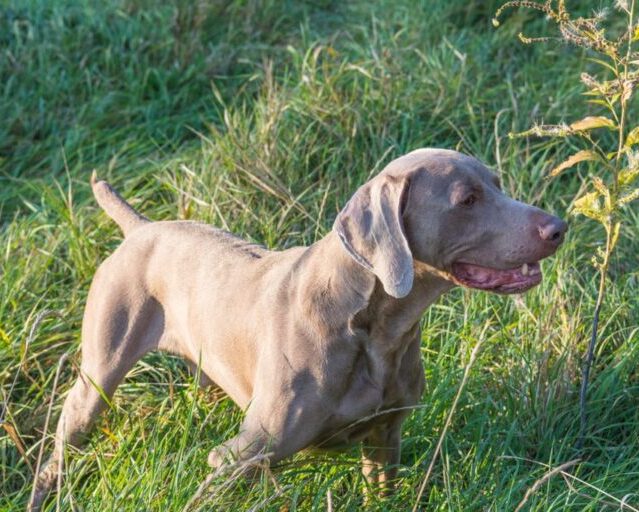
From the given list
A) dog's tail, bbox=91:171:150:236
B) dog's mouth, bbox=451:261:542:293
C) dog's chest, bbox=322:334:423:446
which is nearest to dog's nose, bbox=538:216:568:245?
dog's mouth, bbox=451:261:542:293

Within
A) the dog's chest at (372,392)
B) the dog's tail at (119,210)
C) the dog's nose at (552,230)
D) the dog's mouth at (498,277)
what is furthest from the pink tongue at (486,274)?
the dog's tail at (119,210)

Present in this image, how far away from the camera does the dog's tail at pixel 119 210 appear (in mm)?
4113

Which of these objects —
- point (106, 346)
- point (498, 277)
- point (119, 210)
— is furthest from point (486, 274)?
point (119, 210)

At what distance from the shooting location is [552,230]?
3.09m

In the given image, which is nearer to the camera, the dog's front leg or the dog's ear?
the dog's ear

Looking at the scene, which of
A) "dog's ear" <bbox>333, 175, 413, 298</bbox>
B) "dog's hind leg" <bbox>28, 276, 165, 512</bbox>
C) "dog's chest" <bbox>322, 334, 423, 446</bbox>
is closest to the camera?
"dog's ear" <bbox>333, 175, 413, 298</bbox>

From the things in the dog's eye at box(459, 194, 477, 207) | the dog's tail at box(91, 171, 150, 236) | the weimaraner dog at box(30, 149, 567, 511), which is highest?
the dog's eye at box(459, 194, 477, 207)

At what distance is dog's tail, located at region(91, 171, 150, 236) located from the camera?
4113mm

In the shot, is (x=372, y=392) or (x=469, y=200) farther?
(x=372, y=392)

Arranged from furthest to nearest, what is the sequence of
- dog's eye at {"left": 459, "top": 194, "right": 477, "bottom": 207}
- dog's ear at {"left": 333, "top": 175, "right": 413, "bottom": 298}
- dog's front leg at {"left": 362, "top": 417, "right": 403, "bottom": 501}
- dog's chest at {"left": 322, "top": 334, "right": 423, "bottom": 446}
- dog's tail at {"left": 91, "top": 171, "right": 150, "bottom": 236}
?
dog's tail at {"left": 91, "top": 171, "right": 150, "bottom": 236} → dog's front leg at {"left": 362, "top": 417, "right": 403, "bottom": 501} → dog's chest at {"left": 322, "top": 334, "right": 423, "bottom": 446} → dog's eye at {"left": 459, "top": 194, "right": 477, "bottom": 207} → dog's ear at {"left": 333, "top": 175, "right": 413, "bottom": 298}

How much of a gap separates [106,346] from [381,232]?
116 cm

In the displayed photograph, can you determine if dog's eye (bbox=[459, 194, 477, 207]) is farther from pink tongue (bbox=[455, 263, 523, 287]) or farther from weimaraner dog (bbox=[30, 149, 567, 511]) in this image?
pink tongue (bbox=[455, 263, 523, 287])

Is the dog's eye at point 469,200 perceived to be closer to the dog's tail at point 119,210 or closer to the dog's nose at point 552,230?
the dog's nose at point 552,230

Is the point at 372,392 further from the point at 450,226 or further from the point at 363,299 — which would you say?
the point at 450,226
